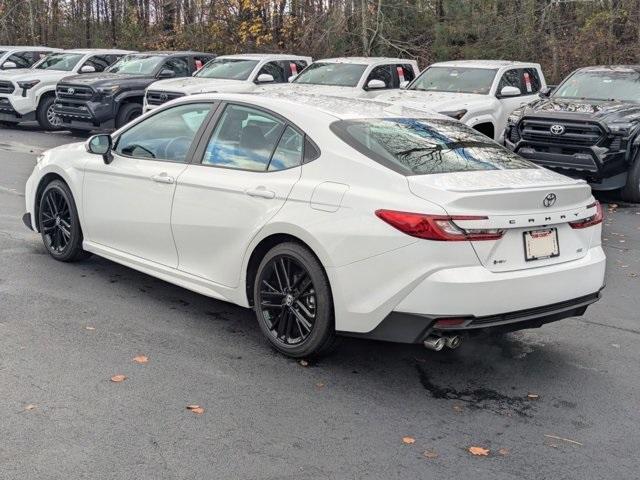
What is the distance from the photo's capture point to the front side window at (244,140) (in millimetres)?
5449

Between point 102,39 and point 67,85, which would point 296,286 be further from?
point 102,39

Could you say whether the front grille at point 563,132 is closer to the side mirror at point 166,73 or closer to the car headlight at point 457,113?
the car headlight at point 457,113

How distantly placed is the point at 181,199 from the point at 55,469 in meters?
2.42

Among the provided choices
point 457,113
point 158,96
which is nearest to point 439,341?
point 457,113

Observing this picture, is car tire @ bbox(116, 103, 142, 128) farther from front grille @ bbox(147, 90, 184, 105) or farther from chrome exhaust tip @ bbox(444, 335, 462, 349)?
chrome exhaust tip @ bbox(444, 335, 462, 349)

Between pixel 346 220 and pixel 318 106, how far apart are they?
1163 mm

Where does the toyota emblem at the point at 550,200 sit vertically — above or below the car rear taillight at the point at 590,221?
Result: above

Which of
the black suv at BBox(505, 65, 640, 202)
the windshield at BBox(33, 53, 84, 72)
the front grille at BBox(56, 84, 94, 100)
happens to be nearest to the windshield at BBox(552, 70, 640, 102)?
the black suv at BBox(505, 65, 640, 202)

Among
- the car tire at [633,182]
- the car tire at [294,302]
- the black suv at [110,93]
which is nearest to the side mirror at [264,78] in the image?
the black suv at [110,93]

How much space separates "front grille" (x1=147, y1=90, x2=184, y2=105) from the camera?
16.3 m

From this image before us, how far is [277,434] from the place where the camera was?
412 centimetres

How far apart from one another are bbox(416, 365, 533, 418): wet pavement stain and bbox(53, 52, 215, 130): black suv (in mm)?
13824

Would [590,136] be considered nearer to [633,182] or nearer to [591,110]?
[591,110]

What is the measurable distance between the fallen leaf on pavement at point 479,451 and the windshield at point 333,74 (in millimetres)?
11908
